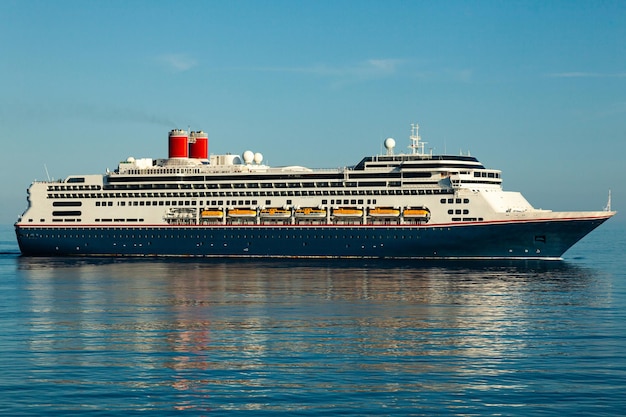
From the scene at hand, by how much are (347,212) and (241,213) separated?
1135 cm

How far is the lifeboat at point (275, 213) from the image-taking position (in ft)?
292

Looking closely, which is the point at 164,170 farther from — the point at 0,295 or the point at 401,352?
the point at 401,352

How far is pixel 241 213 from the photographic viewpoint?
90.8m

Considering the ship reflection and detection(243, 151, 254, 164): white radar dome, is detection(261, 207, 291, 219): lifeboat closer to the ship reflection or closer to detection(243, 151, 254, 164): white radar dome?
detection(243, 151, 254, 164): white radar dome

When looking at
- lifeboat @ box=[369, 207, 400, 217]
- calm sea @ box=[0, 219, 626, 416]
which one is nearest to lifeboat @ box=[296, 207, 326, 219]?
lifeboat @ box=[369, 207, 400, 217]

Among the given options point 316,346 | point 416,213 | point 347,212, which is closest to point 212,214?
point 347,212

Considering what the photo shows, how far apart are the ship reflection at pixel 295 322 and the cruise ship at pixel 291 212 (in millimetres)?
8348

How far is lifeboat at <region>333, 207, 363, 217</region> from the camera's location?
8602 cm

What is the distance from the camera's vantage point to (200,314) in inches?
1790

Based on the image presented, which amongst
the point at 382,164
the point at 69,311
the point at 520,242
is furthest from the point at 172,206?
the point at 69,311

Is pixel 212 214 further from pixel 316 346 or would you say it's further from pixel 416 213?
pixel 316 346

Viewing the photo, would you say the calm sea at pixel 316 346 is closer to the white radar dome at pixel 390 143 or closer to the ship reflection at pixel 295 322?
the ship reflection at pixel 295 322

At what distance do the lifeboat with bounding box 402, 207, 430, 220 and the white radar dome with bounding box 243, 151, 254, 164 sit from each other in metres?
21.3

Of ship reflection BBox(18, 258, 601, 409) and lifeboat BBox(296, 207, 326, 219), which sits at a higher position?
lifeboat BBox(296, 207, 326, 219)
